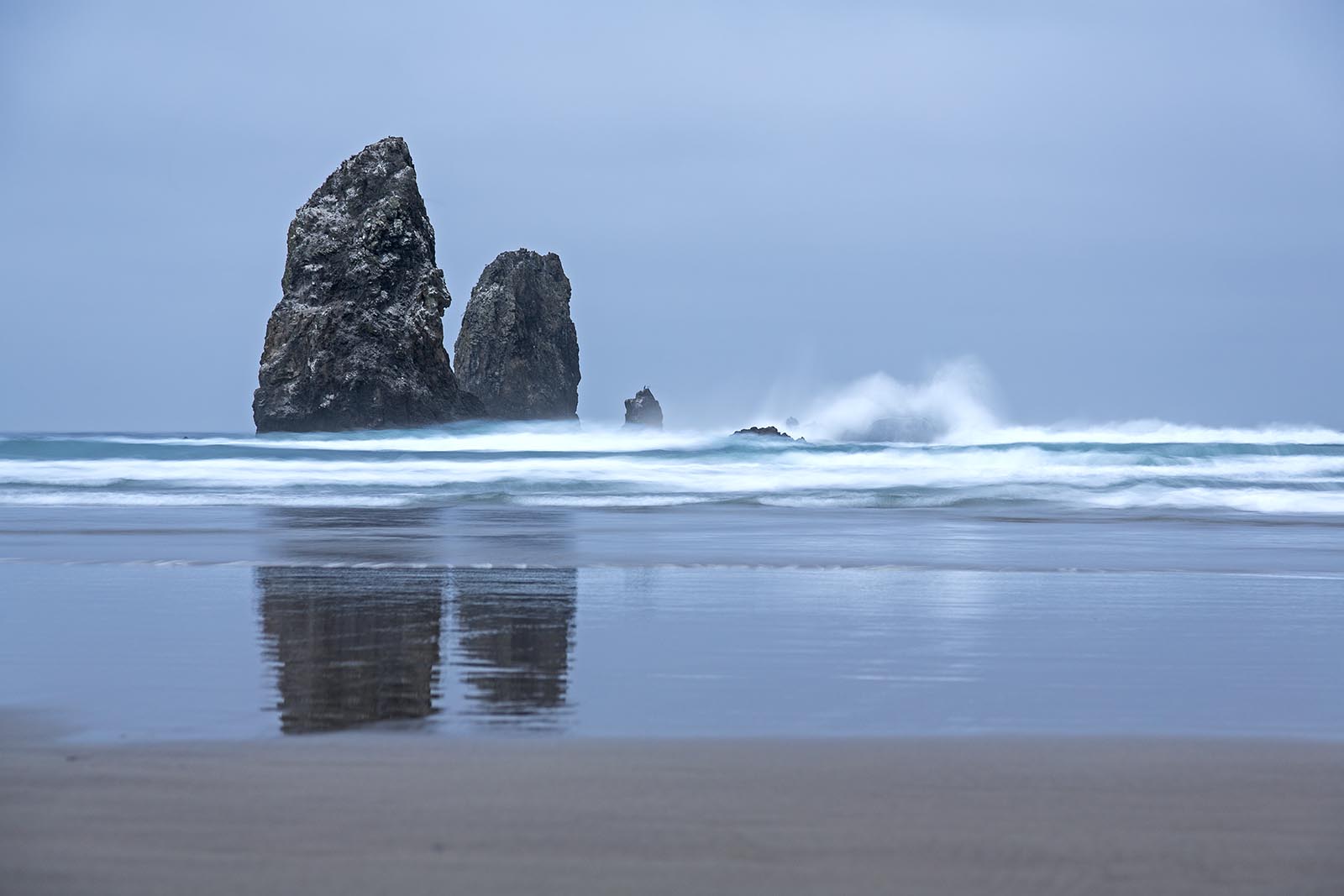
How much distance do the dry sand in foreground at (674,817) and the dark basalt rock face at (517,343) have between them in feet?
223

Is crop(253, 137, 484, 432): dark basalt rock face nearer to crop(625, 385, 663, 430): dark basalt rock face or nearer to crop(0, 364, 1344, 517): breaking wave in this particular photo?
crop(0, 364, 1344, 517): breaking wave

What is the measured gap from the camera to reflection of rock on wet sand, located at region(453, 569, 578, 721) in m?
4.14

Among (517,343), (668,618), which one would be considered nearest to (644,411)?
(517,343)

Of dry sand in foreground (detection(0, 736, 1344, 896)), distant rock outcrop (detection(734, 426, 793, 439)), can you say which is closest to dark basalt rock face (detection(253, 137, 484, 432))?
distant rock outcrop (detection(734, 426, 793, 439))

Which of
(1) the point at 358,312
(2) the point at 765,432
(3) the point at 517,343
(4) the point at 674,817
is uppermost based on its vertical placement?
(3) the point at 517,343

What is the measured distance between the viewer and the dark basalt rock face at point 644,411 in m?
73.4

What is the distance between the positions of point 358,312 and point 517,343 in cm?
2334

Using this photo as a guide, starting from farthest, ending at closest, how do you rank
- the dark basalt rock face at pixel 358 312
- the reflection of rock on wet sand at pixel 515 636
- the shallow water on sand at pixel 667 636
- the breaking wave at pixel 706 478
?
the dark basalt rock face at pixel 358 312 < the breaking wave at pixel 706 478 < the reflection of rock on wet sand at pixel 515 636 < the shallow water on sand at pixel 667 636

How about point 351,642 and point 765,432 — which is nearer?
point 351,642

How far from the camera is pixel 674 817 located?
2.77 metres

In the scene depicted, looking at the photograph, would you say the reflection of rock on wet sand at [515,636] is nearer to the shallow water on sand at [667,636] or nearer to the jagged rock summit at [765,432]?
the shallow water on sand at [667,636]

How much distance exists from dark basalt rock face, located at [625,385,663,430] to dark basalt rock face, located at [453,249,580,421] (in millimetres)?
4069

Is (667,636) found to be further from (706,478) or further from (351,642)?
(706,478)

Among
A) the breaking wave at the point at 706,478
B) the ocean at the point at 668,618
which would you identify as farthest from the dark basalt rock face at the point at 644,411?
the ocean at the point at 668,618
